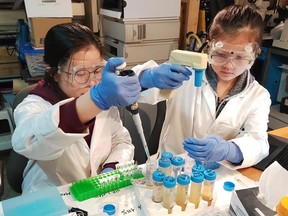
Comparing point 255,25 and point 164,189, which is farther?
point 255,25

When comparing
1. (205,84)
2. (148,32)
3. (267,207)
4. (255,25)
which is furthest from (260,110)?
(148,32)

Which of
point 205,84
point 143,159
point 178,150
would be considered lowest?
point 143,159

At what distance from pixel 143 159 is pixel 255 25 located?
852 millimetres

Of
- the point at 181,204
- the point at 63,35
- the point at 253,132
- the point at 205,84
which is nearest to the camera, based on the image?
the point at 181,204

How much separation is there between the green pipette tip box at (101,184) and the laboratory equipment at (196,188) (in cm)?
19

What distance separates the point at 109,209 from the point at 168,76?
51 cm

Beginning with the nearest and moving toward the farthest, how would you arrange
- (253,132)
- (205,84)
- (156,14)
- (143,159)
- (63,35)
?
(63,35) < (253,132) < (205,84) < (143,159) < (156,14)

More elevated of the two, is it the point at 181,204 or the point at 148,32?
→ the point at 148,32

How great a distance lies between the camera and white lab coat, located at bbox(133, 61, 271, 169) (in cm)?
114

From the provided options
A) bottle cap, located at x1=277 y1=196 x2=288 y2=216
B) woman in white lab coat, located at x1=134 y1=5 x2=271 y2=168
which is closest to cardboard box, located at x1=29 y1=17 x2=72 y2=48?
woman in white lab coat, located at x1=134 y1=5 x2=271 y2=168

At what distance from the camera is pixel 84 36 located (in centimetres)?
103

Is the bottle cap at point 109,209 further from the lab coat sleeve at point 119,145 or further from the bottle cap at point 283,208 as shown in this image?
the bottle cap at point 283,208

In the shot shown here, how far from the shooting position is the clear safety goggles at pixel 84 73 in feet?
3.25

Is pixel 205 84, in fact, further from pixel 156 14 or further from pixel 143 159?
pixel 156 14
